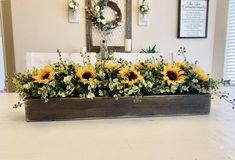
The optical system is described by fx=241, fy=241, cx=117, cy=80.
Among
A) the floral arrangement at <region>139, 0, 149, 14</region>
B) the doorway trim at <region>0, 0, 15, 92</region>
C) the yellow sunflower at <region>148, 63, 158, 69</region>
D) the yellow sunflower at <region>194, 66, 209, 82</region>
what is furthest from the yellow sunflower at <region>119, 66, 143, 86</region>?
the doorway trim at <region>0, 0, 15, 92</region>

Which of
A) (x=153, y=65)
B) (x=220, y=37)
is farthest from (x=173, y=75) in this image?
(x=220, y=37)

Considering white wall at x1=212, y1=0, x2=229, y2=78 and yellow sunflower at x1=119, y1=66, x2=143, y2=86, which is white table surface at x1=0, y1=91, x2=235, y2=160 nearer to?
yellow sunflower at x1=119, y1=66, x2=143, y2=86

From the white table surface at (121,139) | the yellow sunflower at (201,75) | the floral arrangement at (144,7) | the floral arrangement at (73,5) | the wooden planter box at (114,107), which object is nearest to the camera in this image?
the white table surface at (121,139)

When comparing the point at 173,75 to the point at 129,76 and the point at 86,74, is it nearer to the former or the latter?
the point at 129,76

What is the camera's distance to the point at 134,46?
142 inches

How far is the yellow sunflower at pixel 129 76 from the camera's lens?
101cm

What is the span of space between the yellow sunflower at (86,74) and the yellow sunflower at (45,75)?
0.35 feet

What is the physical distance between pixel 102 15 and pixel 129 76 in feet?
8.52

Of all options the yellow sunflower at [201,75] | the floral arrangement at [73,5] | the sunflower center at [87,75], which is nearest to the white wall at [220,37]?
the floral arrangement at [73,5]

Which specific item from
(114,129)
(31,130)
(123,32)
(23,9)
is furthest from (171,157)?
(23,9)

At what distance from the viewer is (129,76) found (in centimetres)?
102

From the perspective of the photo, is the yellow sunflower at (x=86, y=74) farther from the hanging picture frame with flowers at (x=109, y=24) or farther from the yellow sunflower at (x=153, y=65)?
the hanging picture frame with flowers at (x=109, y=24)

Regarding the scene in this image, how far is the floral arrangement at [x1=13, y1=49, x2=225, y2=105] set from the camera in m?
0.97

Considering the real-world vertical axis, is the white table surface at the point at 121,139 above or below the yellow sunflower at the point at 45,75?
below
